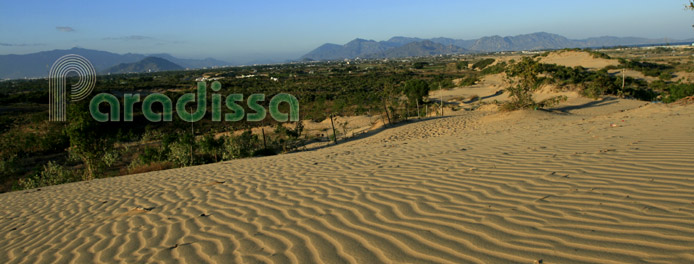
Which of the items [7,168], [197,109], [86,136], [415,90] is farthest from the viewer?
[197,109]

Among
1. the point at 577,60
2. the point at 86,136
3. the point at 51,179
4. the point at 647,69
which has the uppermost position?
→ the point at 577,60

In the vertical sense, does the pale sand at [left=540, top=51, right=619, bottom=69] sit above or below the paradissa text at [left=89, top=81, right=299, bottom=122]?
above

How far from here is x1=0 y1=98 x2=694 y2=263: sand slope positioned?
2582mm

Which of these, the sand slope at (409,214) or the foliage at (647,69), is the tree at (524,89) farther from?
the foliage at (647,69)

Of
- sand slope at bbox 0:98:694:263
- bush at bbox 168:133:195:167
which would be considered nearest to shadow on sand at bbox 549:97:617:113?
sand slope at bbox 0:98:694:263

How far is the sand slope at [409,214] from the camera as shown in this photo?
258 cm

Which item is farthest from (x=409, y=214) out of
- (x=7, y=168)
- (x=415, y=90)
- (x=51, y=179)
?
(x=415, y=90)

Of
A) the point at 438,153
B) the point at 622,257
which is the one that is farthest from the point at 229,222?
the point at 438,153

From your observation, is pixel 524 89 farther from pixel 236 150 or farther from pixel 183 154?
pixel 183 154

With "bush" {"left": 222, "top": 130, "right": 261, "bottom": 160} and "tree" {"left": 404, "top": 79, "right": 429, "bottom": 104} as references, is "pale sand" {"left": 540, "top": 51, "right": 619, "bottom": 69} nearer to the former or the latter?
"tree" {"left": 404, "top": 79, "right": 429, "bottom": 104}

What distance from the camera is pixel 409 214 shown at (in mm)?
3410

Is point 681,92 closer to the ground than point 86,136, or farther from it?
farther from it

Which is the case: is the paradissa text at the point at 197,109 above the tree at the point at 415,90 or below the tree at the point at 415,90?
below

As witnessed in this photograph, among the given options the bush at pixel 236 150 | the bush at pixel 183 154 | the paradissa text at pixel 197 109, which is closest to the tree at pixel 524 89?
the bush at pixel 236 150
